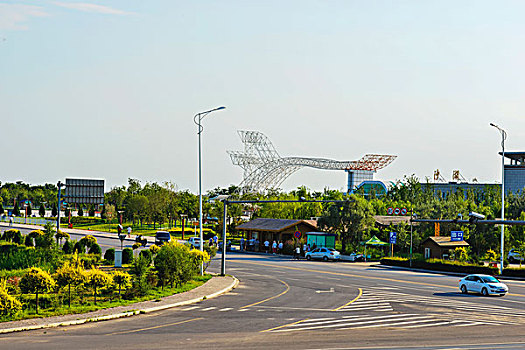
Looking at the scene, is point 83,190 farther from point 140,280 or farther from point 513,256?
point 513,256

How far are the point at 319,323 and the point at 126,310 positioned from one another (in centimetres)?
904

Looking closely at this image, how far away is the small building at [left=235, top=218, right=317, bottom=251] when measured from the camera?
77312mm

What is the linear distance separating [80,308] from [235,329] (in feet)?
26.2

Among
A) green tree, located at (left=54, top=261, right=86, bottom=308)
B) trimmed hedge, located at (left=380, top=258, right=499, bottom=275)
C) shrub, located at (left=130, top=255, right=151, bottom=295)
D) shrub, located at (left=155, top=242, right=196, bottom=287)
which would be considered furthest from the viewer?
trimmed hedge, located at (left=380, top=258, right=499, bottom=275)

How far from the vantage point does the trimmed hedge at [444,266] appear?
53.8 metres

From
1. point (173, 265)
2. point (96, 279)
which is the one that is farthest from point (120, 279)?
point (173, 265)

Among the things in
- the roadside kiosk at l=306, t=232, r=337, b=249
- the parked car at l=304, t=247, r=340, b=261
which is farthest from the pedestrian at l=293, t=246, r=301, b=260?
the roadside kiosk at l=306, t=232, r=337, b=249

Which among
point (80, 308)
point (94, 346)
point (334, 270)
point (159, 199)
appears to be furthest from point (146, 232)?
point (94, 346)

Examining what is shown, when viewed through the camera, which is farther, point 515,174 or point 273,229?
point 515,174

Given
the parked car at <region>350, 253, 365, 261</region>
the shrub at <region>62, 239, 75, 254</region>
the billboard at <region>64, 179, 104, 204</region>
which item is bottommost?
the parked car at <region>350, 253, 365, 261</region>

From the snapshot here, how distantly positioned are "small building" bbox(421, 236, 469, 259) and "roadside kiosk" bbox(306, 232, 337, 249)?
→ 11947 mm

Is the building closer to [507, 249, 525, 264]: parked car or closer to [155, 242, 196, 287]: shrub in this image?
[507, 249, 525, 264]: parked car

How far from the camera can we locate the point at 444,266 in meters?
57.5

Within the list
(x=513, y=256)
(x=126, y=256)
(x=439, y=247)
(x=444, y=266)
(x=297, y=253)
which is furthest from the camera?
(x=297, y=253)
